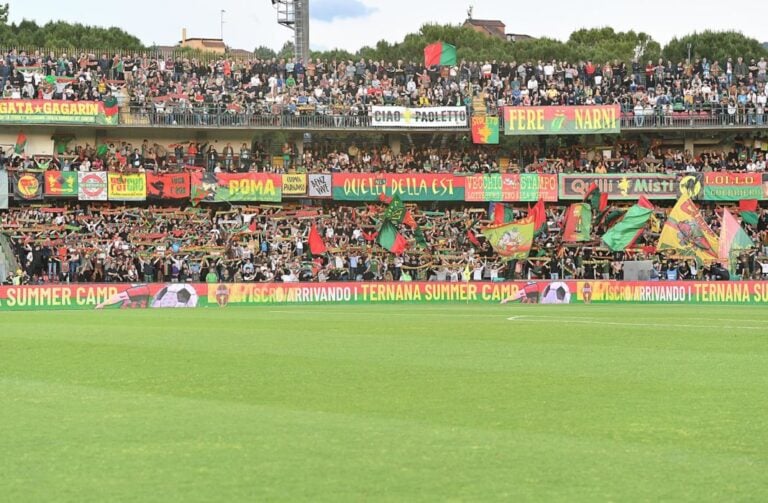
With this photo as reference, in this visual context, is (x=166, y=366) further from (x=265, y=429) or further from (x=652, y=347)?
(x=652, y=347)

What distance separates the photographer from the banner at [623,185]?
57.5 m

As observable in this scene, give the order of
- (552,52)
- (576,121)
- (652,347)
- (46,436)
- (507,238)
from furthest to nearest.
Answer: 1. (552,52)
2. (576,121)
3. (507,238)
4. (652,347)
5. (46,436)

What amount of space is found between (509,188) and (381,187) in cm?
637

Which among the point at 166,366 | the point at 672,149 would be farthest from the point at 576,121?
the point at 166,366

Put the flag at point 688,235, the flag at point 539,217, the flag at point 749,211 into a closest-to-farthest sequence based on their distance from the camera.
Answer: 1. the flag at point 688,235
2. the flag at point 539,217
3. the flag at point 749,211

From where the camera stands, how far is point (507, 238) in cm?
5328

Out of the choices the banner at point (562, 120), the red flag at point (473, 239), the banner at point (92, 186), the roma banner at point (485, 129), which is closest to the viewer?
the red flag at point (473, 239)

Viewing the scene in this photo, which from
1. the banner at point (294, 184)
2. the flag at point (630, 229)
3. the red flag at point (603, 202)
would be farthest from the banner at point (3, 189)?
the red flag at point (603, 202)

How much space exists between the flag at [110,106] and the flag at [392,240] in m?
14.8

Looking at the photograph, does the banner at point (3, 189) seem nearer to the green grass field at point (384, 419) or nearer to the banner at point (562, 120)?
the banner at point (562, 120)

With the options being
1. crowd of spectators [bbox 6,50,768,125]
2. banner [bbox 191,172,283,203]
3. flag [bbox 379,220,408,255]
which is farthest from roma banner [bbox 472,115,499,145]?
banner [bbox 191,172,283,203]

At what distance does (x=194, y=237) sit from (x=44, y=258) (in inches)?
268

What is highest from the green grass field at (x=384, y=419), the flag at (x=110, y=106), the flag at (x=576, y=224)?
the flag at (x=110, y=106)

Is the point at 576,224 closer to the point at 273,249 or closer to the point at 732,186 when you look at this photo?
the point at 732,186
